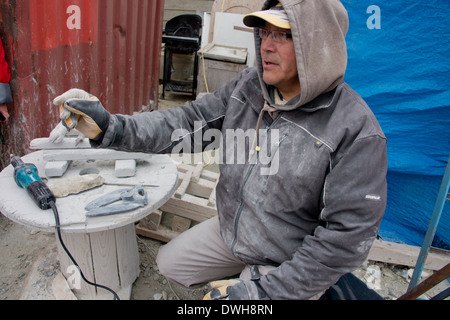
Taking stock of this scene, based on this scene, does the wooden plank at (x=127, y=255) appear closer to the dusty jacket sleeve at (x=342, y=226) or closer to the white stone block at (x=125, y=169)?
the white stone block at (x=125, y=169)

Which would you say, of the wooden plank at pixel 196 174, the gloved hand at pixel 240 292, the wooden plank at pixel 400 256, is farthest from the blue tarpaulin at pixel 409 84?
Result: the gloved hand at pixel 240 292

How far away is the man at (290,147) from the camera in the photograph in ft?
4.21

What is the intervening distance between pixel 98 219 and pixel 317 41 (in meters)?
1.28

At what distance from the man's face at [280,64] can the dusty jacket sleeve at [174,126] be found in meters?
0.35

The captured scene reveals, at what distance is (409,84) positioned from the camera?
2436 millimetres

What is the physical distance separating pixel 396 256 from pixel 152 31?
13.8 ft

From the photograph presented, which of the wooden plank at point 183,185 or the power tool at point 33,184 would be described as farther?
the wooden plank at point 183,185

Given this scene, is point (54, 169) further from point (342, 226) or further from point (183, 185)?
point (342, 226)

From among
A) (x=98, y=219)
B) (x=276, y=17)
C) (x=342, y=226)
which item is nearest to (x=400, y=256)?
(x=342, y=226)

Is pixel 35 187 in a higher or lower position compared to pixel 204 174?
higher

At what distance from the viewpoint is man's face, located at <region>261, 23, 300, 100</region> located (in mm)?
1391

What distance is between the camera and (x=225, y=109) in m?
1.81

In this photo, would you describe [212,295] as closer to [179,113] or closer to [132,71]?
[179,113]
